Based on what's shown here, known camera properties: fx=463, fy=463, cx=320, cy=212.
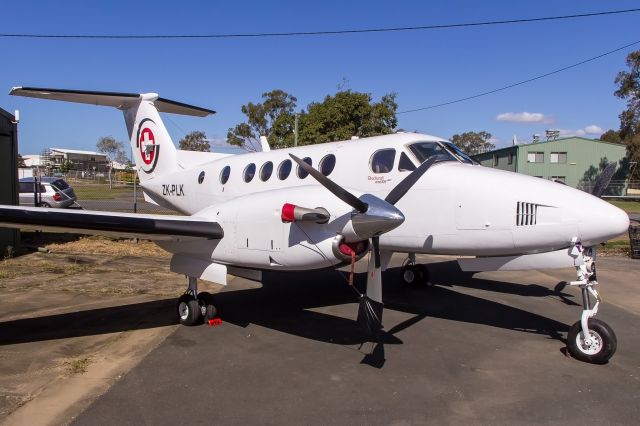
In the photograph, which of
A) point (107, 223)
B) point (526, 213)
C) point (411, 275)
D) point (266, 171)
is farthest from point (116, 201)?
point (526, 213)

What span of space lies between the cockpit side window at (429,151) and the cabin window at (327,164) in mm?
1387

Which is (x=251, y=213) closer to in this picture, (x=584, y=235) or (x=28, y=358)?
(x=28, y=358)

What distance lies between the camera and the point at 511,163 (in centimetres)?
4950

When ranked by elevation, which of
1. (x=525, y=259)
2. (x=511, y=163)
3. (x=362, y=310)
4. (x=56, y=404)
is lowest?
(x=56, y=404)

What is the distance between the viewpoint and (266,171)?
28.8 feet

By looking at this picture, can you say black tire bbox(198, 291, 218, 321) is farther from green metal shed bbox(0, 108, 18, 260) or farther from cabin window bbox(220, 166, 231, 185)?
green metal shed bbox(0, 108, 18, 260)

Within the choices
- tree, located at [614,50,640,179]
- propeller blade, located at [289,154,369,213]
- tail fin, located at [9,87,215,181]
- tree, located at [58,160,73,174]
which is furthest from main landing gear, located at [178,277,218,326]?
tree, located at [58,160,73,174]

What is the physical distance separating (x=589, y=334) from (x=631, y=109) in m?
47.9

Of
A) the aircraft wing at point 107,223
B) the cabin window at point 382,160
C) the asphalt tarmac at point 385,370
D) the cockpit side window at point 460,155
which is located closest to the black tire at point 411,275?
the asphalt tarmac at point 385,370

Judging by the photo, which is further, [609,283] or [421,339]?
[609,283]

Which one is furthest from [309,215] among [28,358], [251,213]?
[28,358]

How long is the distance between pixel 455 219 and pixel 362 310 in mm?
1946

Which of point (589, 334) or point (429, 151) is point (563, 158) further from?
point (589, 334)

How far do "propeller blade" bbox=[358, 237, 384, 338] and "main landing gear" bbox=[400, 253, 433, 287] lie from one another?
4260mm
